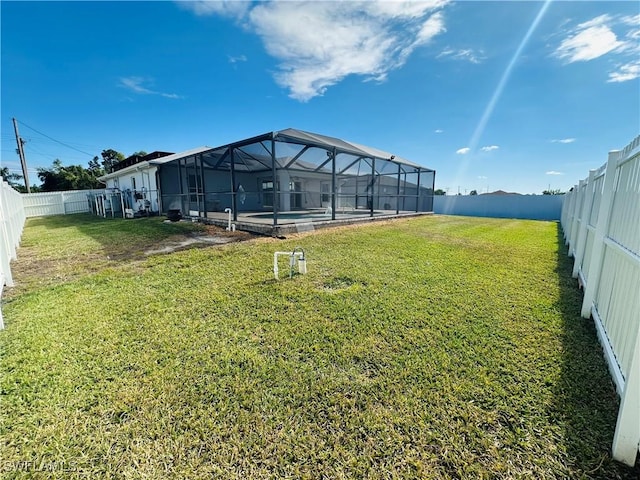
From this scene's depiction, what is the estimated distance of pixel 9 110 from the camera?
21.1m

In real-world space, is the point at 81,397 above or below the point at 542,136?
below

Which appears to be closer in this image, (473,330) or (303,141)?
(473,330)

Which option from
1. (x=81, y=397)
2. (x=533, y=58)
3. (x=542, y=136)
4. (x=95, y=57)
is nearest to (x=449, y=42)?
(x=533, y=58)

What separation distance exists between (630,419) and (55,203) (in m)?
26.8

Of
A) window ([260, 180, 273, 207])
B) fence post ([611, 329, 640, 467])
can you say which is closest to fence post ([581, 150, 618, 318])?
fence post ([611, 329, 640, 467])

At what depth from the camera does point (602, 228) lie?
8.70ft

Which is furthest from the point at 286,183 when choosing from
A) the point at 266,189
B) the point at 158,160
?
the point at 158,160

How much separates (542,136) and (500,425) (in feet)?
87.0

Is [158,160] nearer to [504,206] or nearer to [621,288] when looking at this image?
[621,288]

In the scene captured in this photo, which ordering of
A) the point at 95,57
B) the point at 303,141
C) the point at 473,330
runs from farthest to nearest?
the point at 95,57, the point at 303,141, the point at 473,330

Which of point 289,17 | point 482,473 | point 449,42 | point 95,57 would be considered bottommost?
point 482,473

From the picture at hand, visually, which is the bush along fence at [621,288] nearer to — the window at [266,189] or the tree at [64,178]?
the window at [266,189]

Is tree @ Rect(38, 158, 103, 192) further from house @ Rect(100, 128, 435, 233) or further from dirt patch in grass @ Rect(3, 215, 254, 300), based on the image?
dirt patch in grass @ Rect(3, 215, 254, 300)

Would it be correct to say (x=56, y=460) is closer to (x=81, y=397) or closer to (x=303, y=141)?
(x=81, y=397)
